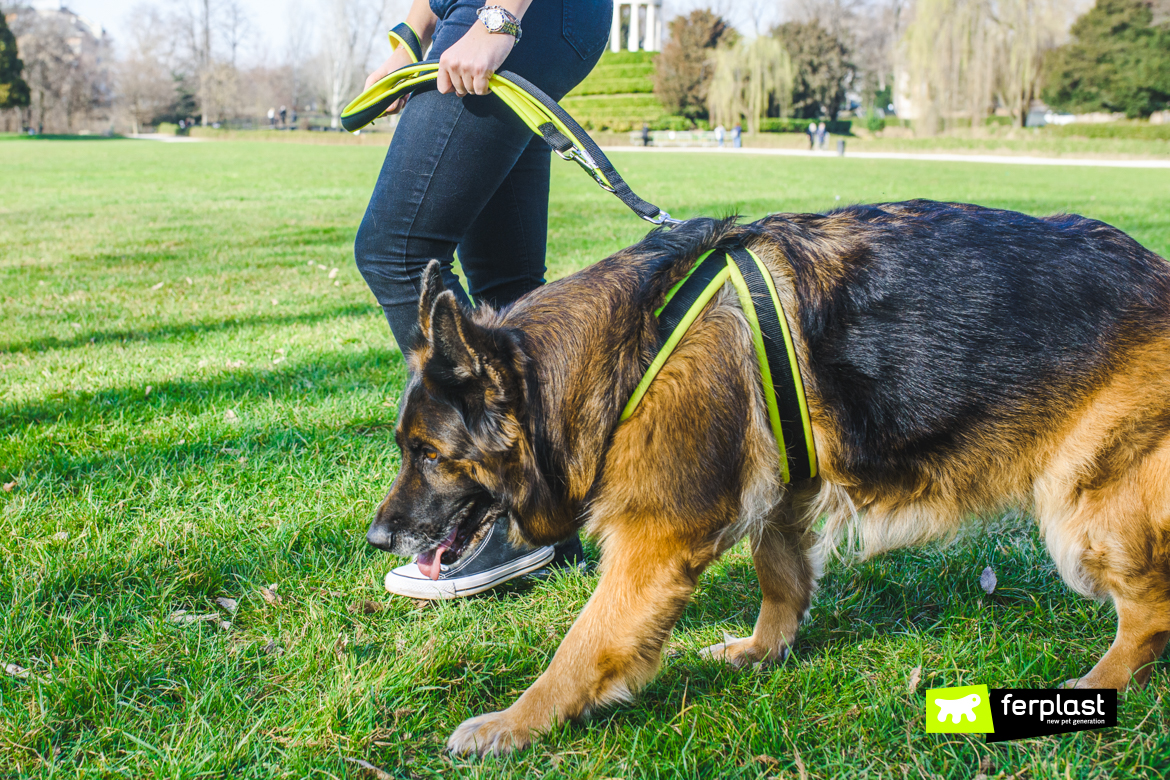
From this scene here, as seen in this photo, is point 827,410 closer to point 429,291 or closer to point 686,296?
point 686,296

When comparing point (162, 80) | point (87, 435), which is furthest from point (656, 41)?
point (87, 435)

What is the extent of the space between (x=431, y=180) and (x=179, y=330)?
4598 millimetres

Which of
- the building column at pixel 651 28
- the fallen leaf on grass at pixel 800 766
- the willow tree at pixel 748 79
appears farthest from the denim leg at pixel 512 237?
the building column at pixel 651 28

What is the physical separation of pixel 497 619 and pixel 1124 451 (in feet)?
6.60

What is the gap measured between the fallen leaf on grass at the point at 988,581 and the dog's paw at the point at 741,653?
90cm

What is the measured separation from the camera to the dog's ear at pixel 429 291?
203cm

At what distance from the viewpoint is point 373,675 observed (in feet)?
7.93

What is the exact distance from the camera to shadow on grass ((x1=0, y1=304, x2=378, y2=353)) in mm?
5862

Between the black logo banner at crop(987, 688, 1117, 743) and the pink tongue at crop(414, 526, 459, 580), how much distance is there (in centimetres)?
161

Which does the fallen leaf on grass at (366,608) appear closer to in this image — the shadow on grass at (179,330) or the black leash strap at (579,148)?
the black leash strap at (579,148)

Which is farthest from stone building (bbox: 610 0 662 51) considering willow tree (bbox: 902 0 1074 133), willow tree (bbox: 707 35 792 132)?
willow tree (bbox: 902 0 1074 133)

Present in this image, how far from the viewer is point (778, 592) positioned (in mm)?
2707

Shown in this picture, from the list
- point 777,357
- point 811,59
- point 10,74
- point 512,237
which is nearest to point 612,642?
point 777,357

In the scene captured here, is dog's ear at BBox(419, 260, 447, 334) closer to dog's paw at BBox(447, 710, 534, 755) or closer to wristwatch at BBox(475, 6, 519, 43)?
wristwatch at BBox(475, 6, 519, 43)
